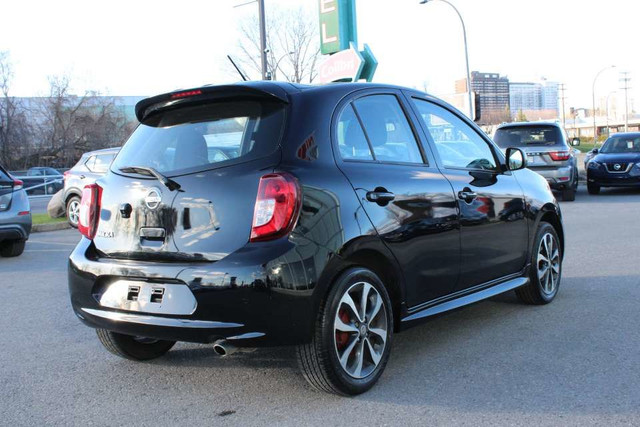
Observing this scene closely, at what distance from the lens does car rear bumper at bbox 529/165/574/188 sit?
15172 mm

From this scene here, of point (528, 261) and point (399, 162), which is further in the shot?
point (528, 261)

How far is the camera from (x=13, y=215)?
31.6ft

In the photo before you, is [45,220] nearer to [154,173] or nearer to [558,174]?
[558,174]

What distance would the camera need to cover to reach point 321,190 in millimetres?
3510

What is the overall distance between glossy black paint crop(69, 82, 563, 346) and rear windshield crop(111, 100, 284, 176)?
0.26 ft

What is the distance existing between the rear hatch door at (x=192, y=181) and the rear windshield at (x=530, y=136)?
12500 millimetres

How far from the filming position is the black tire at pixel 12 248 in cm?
1007

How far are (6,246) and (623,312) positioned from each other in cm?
856

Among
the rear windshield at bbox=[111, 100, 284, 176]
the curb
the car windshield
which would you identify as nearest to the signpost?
the car windshield

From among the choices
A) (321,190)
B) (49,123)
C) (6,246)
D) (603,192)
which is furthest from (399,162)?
(49,123)

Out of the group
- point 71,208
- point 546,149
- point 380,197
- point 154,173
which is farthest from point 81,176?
point 380,197

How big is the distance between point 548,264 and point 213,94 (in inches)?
132

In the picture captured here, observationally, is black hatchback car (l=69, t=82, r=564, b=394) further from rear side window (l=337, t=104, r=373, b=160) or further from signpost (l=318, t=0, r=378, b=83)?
signpost (l=318, t=0, r=378, b=83)

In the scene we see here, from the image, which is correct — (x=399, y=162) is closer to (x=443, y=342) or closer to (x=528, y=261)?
(x=443, y=342)
